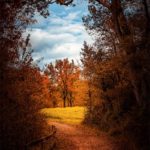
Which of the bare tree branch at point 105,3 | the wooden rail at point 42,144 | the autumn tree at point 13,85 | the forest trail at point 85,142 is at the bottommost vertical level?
the forest trail at point 85,142

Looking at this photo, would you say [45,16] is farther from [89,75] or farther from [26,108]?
[89,75]

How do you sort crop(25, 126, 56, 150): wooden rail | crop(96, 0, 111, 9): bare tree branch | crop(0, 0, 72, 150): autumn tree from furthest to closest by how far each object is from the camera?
crop(96, 0, 111, 9): bare tree branch, crop(25, 126, 56, 150): wooden rail, crop(0, 0, 72, 150): autumn tree

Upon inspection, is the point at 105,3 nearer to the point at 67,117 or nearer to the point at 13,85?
the point at 13,85

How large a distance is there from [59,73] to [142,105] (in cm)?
6482

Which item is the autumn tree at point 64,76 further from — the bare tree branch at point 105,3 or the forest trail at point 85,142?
the bare tree branch at point 105,3

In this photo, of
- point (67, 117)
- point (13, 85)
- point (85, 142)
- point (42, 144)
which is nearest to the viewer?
point (13, 85)

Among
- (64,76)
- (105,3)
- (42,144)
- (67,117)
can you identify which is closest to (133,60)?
(105,3)

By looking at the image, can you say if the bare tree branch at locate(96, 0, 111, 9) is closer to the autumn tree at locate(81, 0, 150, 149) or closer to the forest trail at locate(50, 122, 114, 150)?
the autumn tree at locate(81, 0, 150, 149)

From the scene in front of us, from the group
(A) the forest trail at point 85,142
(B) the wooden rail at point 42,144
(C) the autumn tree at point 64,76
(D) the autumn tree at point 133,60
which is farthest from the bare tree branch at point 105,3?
(C) the autumn tree at point 64,76

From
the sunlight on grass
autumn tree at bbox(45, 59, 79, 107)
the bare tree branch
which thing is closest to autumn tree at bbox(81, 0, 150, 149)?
the bare tree branch

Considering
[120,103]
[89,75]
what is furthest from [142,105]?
[89,75]

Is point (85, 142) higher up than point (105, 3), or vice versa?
point (105, 3)

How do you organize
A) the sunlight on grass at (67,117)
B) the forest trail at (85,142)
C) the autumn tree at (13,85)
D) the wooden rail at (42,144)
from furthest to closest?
1. the sunlight on grass at (67,117)
2. the forest trail at (85,142)
3. the wooden rail at (42,144)
4. the autumn tree at (13,85)

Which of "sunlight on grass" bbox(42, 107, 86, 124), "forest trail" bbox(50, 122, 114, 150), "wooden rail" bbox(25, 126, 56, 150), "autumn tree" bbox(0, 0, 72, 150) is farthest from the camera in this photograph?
"sunlight on grass" bbox(42, 107, 86, 124)
